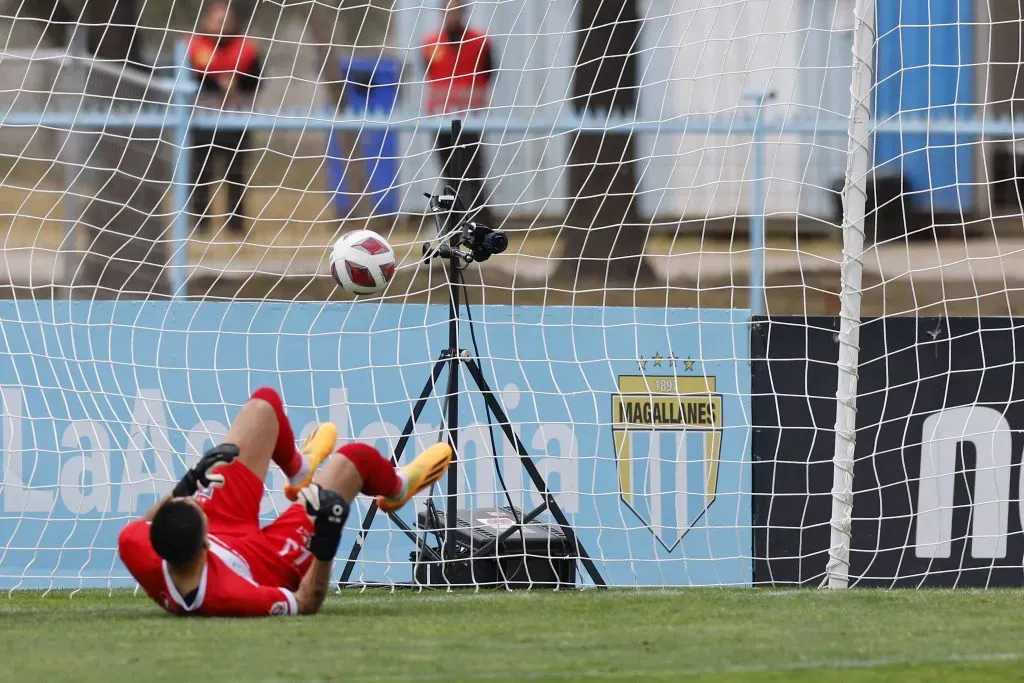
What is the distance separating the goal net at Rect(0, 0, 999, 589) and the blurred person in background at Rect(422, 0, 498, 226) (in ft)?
0.07

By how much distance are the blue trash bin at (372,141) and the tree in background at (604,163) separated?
1.03 meters

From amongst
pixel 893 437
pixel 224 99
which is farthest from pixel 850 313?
pixel 224 99

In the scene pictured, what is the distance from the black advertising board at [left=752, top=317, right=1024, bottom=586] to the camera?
7.18 meters

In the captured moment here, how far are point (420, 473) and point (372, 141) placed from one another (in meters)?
3.45

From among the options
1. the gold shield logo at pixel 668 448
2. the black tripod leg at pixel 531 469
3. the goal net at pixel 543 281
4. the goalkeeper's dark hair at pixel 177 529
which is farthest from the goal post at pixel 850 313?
the goalkeeper's dark hair at pixel 177 529

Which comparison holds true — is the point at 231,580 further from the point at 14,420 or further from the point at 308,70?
the point at 308,70

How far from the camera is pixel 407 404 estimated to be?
7176 mm

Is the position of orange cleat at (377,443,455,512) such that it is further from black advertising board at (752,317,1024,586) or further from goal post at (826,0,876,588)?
black advertising board at (752,317,1024,586)

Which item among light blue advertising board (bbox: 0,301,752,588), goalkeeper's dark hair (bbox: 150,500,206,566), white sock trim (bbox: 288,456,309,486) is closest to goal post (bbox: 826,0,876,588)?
light blue advertising board (bbox: 0,301,752,588)

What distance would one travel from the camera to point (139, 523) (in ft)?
15.2

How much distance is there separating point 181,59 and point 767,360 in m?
3.54

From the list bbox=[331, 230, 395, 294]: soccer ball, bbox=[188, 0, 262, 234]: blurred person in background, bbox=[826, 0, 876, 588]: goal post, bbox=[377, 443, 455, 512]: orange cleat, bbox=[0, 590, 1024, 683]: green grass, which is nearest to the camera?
bbox=[0, 590, 1024, 683]: green grass

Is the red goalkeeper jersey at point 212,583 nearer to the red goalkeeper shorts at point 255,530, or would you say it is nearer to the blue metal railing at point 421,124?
the red goalkeeper shorts at point 255,530

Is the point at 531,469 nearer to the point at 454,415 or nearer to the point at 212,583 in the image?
the point at 454,415
